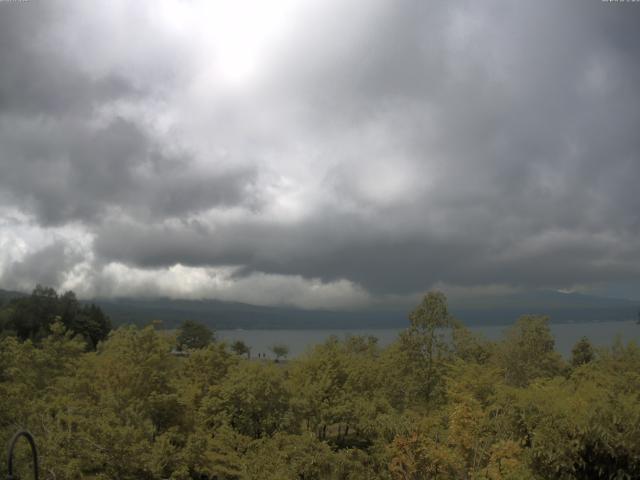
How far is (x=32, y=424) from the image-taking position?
2500cm

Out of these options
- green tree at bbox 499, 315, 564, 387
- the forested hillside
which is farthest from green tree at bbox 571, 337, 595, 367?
the forested hillside

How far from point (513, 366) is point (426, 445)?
30.9 meters

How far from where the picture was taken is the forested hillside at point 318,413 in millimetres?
15234

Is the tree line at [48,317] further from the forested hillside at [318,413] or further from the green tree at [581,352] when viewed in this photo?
the green tree at [581,352]

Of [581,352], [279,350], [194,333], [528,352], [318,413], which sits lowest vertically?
[279,350]

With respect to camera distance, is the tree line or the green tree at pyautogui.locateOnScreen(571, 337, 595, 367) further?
the tree line

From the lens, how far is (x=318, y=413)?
3266 centimetres

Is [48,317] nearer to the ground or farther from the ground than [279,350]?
farther from the ground

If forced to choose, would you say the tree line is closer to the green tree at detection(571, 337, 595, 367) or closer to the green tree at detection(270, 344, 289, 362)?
the green tree at detection(270, 344, 289, 362)

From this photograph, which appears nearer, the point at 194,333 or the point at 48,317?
the point at 48,317

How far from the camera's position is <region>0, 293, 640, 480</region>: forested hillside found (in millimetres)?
15234

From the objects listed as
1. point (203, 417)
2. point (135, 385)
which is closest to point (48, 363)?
point (135, 385)

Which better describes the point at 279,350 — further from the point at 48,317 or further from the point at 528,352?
the point at 528,352

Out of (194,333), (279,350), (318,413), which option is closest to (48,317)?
(194,333)
